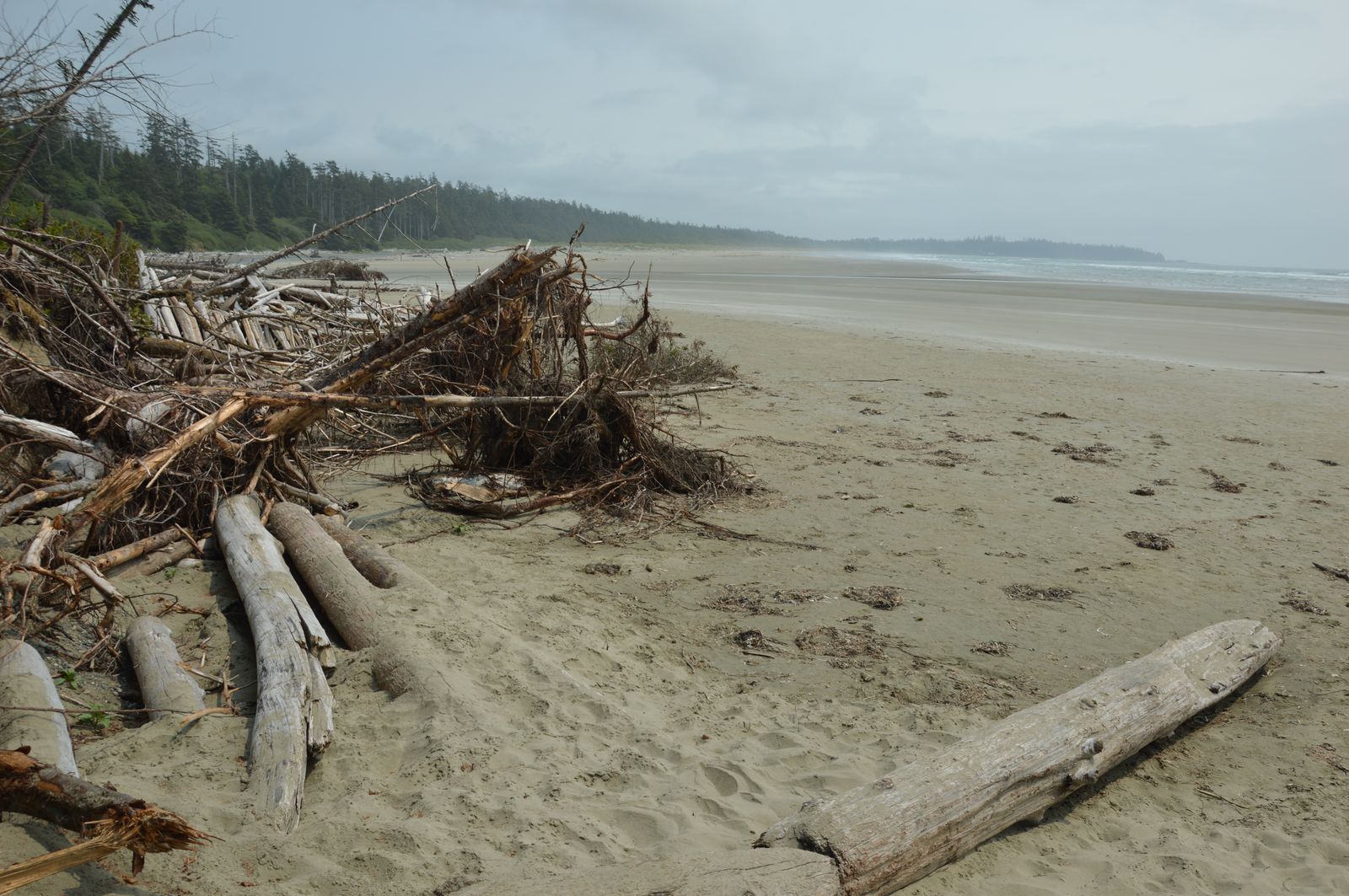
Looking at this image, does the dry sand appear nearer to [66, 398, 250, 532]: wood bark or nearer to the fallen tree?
the fallen tree

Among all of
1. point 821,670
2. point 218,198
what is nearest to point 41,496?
point 821,670

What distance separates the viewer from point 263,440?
545 cm

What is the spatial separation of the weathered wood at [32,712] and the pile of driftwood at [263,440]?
4 cm

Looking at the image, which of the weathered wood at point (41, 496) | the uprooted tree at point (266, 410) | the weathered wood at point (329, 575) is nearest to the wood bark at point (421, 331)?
the uprooted tree at point (266, 410)

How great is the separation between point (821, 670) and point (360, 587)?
2.28m

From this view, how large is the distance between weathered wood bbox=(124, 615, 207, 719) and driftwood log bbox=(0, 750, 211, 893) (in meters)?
0.84

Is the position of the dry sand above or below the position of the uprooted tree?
below

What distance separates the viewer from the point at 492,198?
359 ft

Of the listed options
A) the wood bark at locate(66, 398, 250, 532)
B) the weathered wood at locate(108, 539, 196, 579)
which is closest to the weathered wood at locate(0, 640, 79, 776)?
the wood bark at locate(66, 398, 250, 532)

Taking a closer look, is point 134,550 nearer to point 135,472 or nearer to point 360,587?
Answer: point 135,472

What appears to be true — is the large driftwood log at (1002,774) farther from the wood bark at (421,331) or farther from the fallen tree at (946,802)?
the wood bark at (421,331)

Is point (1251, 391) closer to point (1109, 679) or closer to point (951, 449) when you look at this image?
point (951, 449)

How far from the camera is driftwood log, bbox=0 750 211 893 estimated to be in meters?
2.19

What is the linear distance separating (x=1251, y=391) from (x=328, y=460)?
11.5 metres
